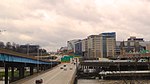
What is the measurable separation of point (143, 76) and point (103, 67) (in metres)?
43.4

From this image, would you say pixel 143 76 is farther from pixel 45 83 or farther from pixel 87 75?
pixel 45 83

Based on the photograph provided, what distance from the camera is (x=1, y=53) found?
56.5 meters

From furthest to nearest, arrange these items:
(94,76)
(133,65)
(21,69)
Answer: (133,65), (94,76), (21,69)

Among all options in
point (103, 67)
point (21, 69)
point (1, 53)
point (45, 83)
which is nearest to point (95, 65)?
point (103, 67)

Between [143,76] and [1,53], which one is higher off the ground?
[1,53]

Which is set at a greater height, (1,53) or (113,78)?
(1,53)

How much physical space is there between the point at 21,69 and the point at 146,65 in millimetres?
83911

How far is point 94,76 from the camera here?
147125 millimetres

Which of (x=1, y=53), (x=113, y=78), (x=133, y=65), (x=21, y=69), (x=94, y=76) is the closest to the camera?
(x=1, y=53)

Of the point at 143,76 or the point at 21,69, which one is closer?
the point at 21,69

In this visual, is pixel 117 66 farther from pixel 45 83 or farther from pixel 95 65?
pixel 45 83

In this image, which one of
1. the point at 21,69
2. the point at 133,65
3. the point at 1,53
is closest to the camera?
the point at 1,53

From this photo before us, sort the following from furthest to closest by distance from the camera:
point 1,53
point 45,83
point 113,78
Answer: point 113,78 → point 45,83 → point 1,53

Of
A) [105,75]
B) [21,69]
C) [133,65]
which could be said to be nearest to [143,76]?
[105,75]
